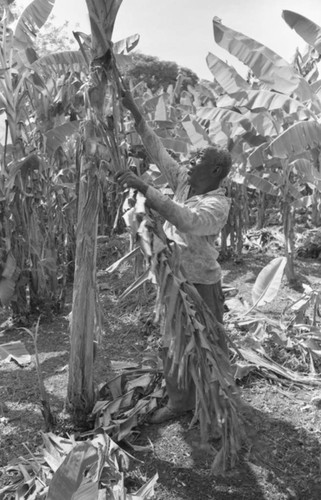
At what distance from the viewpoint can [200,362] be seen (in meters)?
2.26

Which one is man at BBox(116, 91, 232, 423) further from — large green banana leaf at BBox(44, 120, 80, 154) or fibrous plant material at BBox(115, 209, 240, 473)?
large green banana leaf at BBox(44, 120, 80, 154)

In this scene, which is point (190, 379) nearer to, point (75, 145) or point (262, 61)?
point (75, 145)

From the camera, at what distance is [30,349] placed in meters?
4.43

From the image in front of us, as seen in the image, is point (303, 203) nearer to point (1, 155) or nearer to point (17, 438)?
point (1, 155)

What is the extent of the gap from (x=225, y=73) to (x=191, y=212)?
328 cm

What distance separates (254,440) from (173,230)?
1236mm

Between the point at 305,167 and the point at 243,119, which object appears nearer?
the point at 243,119

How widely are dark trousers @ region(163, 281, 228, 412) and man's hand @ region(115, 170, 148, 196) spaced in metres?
0.74

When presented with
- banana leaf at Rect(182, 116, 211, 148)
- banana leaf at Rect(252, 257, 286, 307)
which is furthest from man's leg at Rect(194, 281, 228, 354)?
banana leaf at Rect(182, 116, 211, 148)

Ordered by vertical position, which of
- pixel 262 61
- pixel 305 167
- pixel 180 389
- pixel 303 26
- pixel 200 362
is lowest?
pixel 180 389

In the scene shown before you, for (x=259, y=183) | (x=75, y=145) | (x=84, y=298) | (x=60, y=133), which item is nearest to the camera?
(x=84, y=298)

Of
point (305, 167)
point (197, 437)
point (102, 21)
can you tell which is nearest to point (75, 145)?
point (102, 21)

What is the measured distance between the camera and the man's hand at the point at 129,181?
2.25 metres

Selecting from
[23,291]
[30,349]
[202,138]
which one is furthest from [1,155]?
[202,138]
